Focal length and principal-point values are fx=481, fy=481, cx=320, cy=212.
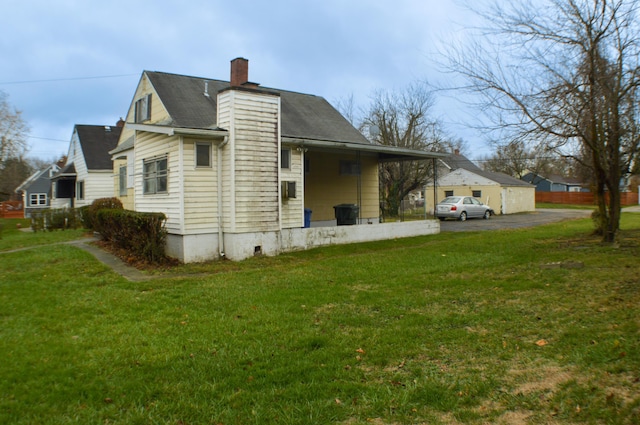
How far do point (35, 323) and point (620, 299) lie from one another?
7.90 meters

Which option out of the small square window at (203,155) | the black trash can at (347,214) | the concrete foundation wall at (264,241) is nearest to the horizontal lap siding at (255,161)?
the concrete foundation wall at (264,241)

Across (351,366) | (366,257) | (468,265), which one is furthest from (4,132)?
(351,366)

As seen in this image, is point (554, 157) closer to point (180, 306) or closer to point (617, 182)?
point (617, 182)

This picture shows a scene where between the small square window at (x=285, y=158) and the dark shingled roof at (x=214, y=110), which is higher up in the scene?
the dark shingled roof at (x=214, y=110)

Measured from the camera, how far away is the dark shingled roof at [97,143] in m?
25.9

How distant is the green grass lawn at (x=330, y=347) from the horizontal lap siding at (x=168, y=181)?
3.10 meters

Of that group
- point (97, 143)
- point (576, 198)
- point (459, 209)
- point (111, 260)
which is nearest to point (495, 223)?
point (459, 209)

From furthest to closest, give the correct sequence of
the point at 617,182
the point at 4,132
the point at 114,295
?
the point at 4,132 → the point at 617,182 → the point at 114,295

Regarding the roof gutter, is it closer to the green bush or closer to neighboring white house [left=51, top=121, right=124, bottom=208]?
the green bush

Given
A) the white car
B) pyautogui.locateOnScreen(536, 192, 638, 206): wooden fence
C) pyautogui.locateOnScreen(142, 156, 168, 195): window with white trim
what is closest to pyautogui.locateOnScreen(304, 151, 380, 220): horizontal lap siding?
pyautogui.locateOnScreen(142, 156, 168, 195): window with white trim

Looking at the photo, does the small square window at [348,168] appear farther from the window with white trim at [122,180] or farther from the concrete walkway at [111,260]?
the concrete walkway at [111,260]

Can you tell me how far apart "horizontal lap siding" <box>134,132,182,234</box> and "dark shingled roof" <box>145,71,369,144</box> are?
144cm

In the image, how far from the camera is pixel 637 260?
9.92 m

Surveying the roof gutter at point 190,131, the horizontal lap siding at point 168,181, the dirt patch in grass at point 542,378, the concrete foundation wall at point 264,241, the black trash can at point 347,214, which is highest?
the roof gutter at point 190,131
